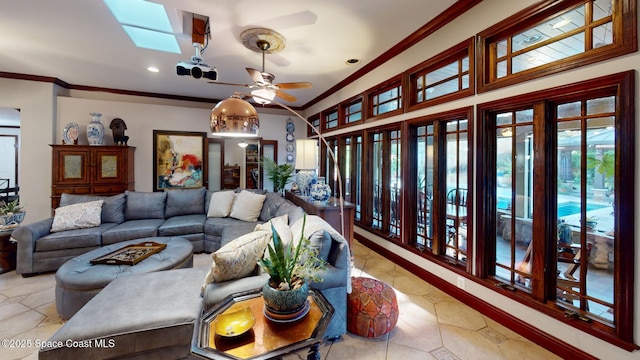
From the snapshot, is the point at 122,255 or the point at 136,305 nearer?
the point at 136,305

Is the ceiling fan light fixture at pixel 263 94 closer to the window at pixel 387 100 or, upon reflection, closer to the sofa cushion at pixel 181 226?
the window at pixel 387 100

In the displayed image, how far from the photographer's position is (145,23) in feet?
9.84

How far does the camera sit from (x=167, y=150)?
6.09 m

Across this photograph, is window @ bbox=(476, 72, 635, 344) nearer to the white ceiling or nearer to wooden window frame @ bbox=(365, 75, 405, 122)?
wooden window frame @ bbox=(365, 75, 405, 122)

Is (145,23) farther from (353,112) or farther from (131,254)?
(353,112)

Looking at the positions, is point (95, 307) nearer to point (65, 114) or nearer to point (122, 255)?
point (122, 255)

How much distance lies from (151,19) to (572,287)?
4794 mm

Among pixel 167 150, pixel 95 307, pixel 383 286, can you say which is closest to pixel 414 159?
pixel 383 286

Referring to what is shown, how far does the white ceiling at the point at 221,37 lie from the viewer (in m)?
2.63

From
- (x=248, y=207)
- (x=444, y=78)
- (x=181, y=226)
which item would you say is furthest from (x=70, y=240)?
(x=444, y=78)

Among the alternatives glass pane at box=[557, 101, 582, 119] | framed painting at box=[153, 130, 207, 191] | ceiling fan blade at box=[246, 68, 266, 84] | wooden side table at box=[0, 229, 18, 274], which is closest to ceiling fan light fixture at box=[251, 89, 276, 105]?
ceiling fan blade at box=[246, 68, 266, 84]

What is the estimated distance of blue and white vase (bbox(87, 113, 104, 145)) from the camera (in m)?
5.13

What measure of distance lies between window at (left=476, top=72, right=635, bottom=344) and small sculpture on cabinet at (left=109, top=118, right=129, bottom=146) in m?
6.43

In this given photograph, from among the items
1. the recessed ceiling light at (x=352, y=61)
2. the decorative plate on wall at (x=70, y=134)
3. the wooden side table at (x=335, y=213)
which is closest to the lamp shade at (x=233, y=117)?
the wooden side table at (x=335, y=213)
